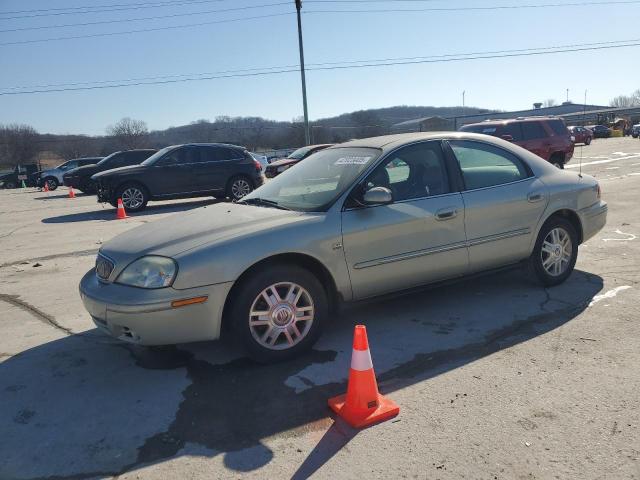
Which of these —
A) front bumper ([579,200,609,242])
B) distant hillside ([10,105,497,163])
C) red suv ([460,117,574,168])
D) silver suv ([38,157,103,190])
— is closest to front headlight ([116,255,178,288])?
front bumper ([579,200,609,242])

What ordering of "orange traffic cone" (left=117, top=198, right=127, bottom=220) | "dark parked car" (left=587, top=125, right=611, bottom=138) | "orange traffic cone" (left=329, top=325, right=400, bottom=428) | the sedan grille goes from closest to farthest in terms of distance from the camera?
"orange traffic cone" (left=329, top=325, right=400, bottom=428) < the sedan grille < "orange traffic cone" (left=117, top=198, right=127, bottom=220) < "dark parked car" (left=587, top=125, right=611, bottom=138)

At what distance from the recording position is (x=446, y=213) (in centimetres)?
435

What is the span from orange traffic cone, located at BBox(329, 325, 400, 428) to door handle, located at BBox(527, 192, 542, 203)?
268cm

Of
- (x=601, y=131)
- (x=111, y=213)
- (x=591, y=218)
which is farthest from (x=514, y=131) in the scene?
(x=601, y=131)

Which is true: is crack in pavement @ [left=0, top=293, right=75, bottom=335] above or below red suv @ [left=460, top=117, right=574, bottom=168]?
below

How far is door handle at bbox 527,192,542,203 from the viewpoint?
4844mm

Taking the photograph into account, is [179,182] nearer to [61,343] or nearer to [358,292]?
[61,343]

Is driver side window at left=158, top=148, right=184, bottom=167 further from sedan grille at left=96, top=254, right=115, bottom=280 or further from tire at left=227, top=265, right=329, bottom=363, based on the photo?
tire at left=227, top=265, right=329, bottom=363

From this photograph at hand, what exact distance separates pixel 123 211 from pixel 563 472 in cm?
1168

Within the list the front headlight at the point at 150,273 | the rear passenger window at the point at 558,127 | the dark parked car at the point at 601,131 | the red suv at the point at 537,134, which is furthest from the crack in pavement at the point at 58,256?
the dark parked car at the point at 601,131

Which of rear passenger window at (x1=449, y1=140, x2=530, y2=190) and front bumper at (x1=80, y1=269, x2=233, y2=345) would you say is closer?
front bumper at (x1=80, y1=269, x2=233, y2=345)

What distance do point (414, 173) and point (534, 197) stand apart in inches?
50.5

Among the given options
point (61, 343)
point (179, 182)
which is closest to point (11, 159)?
point (179, 182)

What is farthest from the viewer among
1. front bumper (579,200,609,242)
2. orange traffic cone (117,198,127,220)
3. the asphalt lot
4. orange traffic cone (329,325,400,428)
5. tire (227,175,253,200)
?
tire (227,175,253,200)
